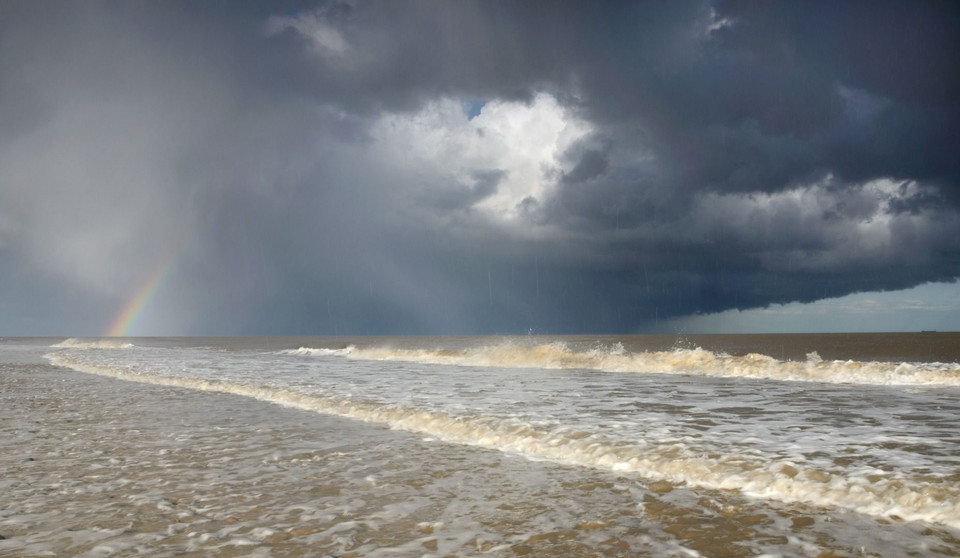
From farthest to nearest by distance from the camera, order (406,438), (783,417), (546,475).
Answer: (783,417) → (406,438) → (546,475)

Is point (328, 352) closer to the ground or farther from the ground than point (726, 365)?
farther from the ground

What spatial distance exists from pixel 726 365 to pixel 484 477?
22.9 meters

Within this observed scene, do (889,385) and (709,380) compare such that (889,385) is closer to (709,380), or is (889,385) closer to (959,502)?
(709,380)

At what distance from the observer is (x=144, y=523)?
225 inches

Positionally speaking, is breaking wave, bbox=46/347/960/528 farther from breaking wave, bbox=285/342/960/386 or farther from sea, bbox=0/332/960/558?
breaking wave, bbox=285/342/960/386

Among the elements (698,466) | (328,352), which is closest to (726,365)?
(698,466)

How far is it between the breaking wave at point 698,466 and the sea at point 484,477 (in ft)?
0.13

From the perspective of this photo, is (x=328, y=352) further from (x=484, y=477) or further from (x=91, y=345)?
(x=484, y=477)

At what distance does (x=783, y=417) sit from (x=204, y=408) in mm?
14269

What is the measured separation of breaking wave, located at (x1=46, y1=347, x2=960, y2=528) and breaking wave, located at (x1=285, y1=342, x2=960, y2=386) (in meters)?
17.6

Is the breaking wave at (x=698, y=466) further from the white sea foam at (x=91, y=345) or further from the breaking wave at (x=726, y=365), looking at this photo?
the white sea foam at (x=91, y=345)

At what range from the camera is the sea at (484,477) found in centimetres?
527

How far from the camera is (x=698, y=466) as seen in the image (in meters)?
7.95

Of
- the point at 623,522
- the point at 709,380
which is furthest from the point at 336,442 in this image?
the point at 709,380
